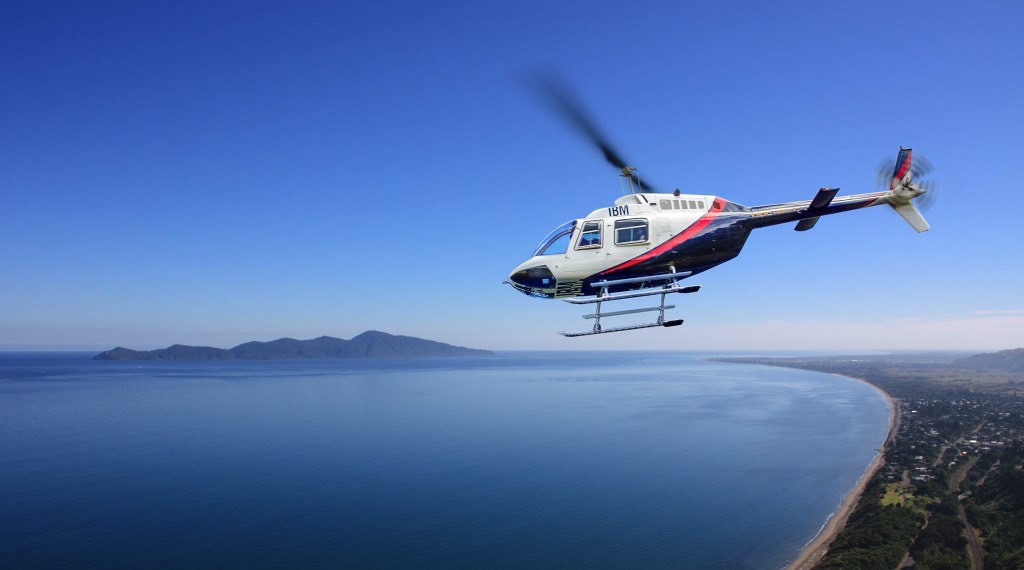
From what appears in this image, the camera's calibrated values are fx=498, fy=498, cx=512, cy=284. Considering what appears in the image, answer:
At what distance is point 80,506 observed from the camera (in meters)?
45.8

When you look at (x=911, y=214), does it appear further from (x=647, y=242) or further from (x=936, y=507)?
(x=936, y=507)

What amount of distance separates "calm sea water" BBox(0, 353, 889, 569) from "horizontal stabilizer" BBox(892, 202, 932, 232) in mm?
32879

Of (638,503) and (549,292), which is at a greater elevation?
(549,292)

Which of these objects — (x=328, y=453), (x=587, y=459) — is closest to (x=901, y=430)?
(x=587, y=459)

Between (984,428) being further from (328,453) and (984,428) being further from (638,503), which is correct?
(328,453)

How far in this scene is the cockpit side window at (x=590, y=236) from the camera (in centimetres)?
1341

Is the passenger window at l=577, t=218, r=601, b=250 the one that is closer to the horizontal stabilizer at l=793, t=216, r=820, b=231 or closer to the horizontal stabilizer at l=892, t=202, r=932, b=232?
the horizontal stabilizer at l=793, t=216, r=820, b=231

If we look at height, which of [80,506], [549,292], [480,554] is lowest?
[480,554]

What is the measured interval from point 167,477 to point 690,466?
61.2 metres

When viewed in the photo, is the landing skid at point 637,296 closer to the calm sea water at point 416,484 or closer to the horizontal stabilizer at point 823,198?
the horizontal stabilizer at point 823,198

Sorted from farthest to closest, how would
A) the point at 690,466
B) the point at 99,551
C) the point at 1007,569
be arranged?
1. the point at 690,466
2. the point at 99,551
3. the point at 1007,569

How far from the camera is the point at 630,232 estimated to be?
44.1ft

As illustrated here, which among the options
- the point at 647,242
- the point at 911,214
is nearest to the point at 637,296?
the point at 647,242

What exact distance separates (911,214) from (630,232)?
335 inches
